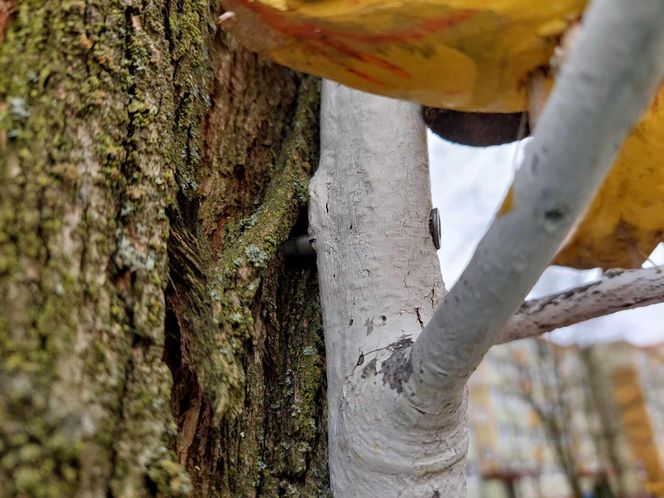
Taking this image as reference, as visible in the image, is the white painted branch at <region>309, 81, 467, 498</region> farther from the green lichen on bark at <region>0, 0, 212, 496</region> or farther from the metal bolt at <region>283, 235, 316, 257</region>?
the green lichen on bark at <region>0, 0, 212, 496</region>

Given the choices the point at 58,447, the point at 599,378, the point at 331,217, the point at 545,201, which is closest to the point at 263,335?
the point at 331,217

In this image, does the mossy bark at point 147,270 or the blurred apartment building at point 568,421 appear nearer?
the mossy bark at point 147,270

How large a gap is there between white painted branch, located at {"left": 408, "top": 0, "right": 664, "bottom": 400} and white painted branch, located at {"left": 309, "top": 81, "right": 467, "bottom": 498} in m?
0.21

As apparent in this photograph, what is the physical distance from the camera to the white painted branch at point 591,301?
70 cm

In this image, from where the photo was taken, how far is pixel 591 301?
725 millimetres

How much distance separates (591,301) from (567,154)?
475mm

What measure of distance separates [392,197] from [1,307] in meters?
0.48

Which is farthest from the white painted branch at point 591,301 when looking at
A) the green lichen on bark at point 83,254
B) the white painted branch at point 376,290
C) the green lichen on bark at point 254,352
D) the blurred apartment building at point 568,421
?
the blurred apartment building at point 568,421

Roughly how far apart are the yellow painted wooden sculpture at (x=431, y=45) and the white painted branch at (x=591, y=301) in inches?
6.4

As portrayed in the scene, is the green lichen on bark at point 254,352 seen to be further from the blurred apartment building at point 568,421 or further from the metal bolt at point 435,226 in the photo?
the blurred apartment building at point 568,421

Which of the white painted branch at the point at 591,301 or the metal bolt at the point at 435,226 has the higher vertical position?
the metal bolt at the point at 435,226

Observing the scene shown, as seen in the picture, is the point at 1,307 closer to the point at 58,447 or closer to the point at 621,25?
the point at 58,447

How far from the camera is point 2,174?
1.47 feet

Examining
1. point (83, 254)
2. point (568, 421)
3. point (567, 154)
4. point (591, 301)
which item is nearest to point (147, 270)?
point (83, 254)
